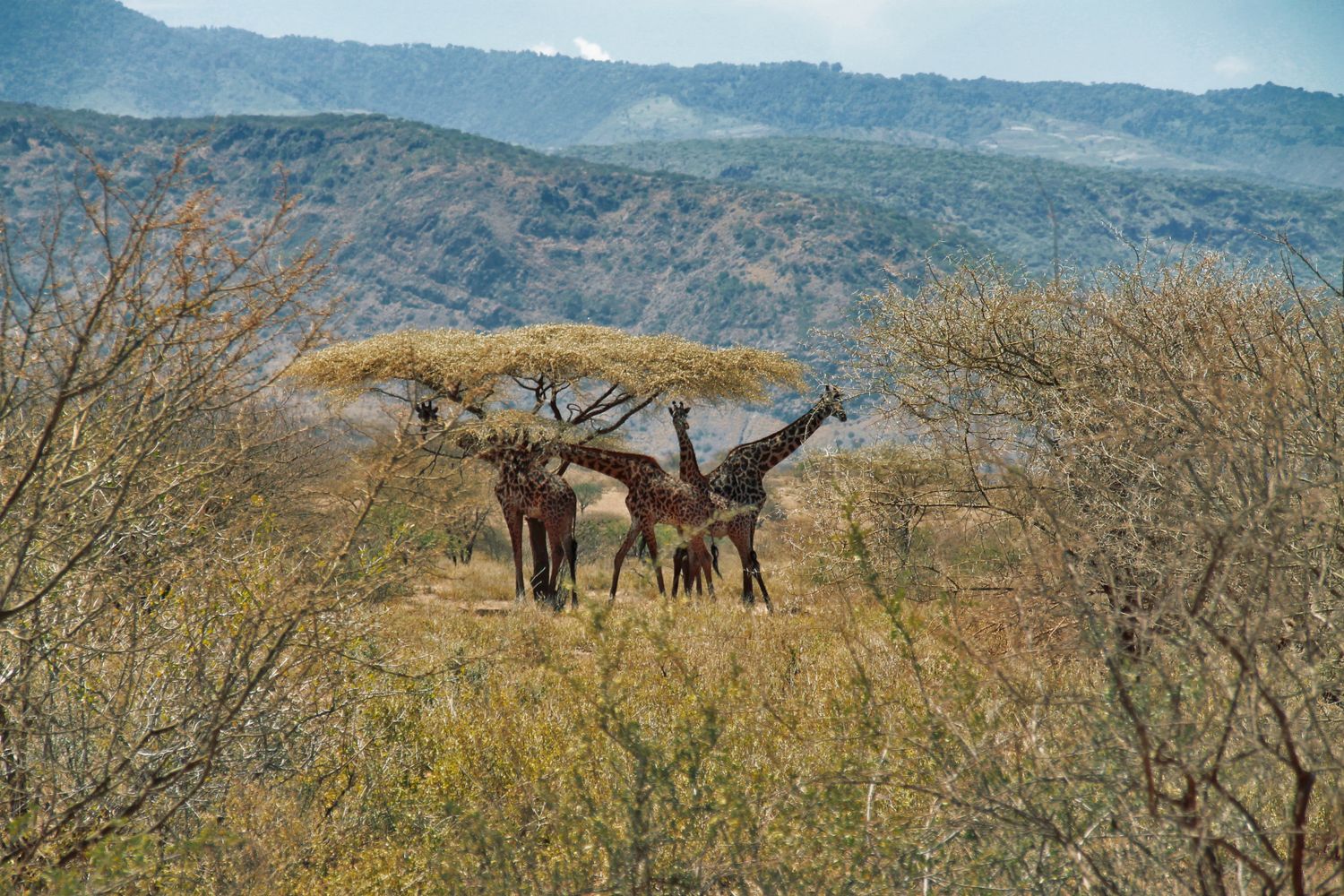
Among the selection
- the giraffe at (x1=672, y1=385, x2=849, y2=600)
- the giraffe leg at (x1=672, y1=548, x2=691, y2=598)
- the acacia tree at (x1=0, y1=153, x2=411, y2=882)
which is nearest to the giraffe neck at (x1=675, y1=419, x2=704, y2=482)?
the giraffe at (x1=672, y1=385, x2=849, y2=600)

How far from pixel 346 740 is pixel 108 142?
167m

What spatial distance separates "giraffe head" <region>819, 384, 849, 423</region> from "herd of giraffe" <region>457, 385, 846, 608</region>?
0.02 meters

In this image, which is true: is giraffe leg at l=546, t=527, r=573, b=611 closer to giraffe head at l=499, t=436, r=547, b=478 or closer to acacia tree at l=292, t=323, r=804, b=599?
acacia tree at l=292, t=323, r=804, b=599

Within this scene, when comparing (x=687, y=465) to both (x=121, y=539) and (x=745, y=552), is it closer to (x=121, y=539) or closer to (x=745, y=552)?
(x=745, y=552)

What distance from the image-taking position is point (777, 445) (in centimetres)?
1501

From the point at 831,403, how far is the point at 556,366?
418 centimetres

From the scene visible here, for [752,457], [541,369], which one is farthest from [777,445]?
[541,369]

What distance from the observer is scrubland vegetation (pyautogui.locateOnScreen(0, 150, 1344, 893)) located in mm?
2863

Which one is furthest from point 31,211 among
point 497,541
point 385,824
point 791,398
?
point 385,824

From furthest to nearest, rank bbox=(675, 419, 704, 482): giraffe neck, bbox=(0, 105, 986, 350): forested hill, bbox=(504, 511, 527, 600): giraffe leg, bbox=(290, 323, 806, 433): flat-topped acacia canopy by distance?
bbox=(0, 105, 986, 350): forested hill
bbox=(290, 323, 806, 433): flat-topped acacia canopy
bbox=(504, 511, 527, 600): giraffe leg
bbox=(675, 419, 704, 482): giraffe neck

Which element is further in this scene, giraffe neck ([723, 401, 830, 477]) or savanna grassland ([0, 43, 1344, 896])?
giraffe neck ([723, 401, 830, 477])

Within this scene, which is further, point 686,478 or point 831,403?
point 831,403

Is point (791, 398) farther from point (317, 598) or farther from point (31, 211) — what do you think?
point (317, 598)

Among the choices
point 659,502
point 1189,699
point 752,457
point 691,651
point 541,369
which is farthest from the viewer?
point 541,369
